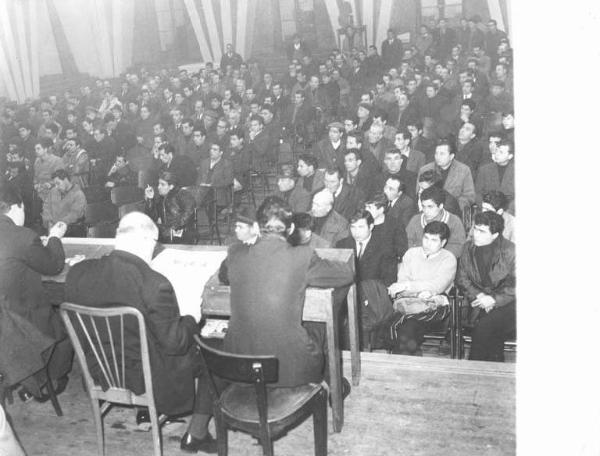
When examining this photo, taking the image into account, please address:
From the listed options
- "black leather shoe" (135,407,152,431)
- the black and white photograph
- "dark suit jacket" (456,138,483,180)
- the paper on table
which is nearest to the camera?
the black and white photograph

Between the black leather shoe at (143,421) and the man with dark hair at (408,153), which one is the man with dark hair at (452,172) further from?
the black leather shoe at (143,421)

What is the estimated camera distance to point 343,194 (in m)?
4.40

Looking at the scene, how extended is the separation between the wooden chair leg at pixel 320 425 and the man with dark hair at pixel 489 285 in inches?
45.3

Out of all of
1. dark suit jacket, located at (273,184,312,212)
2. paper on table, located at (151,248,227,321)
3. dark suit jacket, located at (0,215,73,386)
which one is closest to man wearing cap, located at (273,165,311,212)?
dark suit jacket, located at (273,184,312,212)

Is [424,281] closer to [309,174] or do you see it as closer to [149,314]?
[309,174]

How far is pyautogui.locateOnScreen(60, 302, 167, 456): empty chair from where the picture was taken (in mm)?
2271

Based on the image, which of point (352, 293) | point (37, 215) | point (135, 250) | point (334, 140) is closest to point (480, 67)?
point (334, 140)

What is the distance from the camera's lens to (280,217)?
7.52 feet

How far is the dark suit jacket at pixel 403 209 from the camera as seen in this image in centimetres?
415

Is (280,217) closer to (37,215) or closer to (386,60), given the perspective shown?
(386,60)

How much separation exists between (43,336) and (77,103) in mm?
2354

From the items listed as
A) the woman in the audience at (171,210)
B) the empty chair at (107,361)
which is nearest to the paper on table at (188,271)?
the empty chair at (107,361)

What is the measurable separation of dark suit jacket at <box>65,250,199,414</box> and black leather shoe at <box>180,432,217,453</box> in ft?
0.47

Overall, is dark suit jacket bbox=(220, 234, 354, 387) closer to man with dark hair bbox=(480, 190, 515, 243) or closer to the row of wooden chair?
the row of wooden chair
